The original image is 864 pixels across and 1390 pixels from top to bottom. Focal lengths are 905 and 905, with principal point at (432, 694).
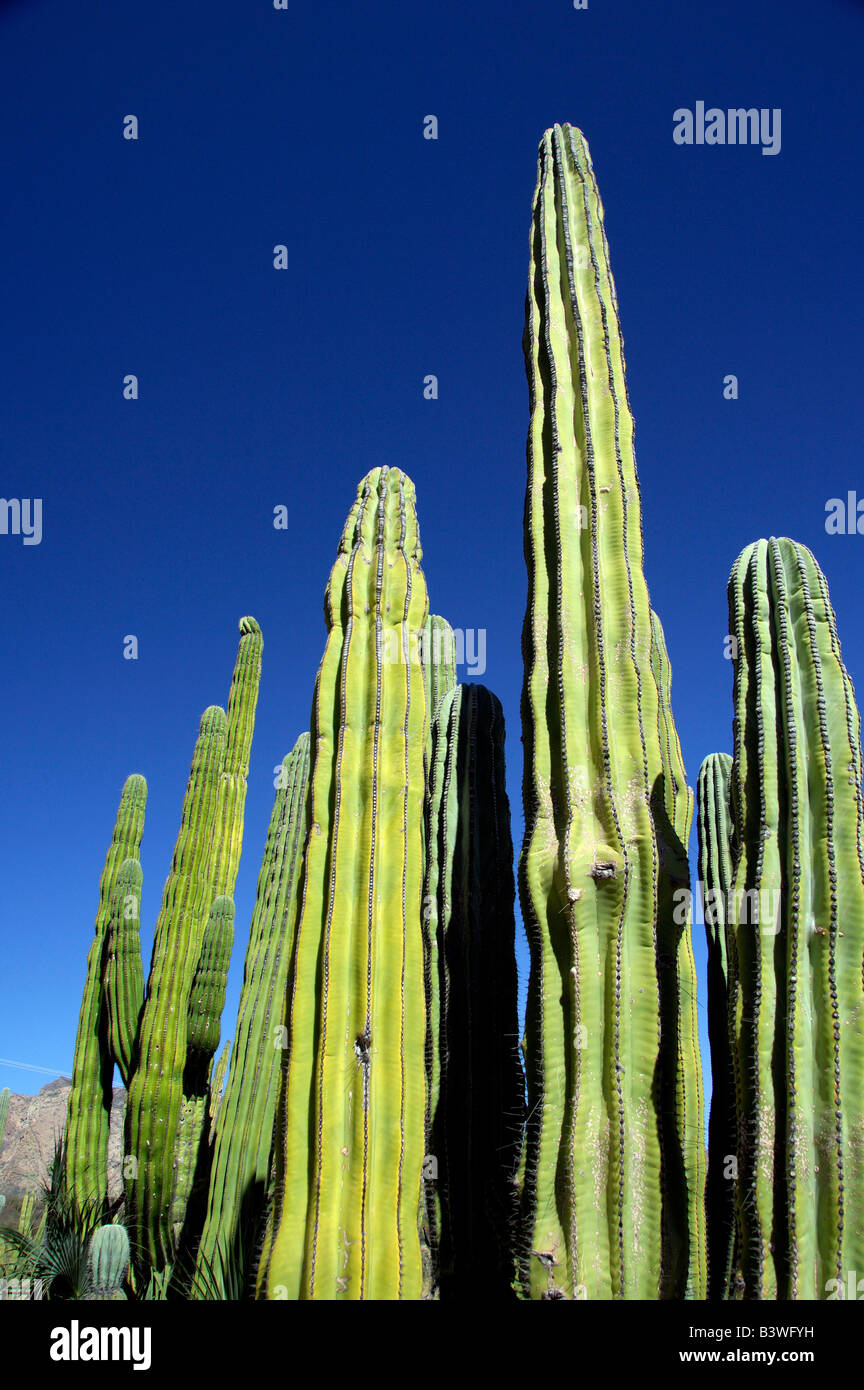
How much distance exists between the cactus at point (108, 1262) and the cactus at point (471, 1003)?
143 inches

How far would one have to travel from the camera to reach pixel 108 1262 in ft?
20.1

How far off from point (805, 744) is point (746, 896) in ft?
1.74

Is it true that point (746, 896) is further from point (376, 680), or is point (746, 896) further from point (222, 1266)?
point (222, 1266)

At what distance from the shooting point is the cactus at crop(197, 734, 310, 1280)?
5.96 metres

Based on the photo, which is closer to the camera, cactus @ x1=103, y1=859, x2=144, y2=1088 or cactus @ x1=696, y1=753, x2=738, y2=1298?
cactus @ x1=696, y1=753, x2=738, y2=1298

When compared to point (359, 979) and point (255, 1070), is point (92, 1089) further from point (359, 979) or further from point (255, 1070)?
point (359, 979)

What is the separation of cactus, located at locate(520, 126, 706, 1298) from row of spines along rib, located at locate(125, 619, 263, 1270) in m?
5.35

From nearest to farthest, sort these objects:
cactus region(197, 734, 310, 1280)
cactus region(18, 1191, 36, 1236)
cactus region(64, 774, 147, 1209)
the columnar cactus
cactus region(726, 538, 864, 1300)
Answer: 1. cactus region(726, 538, 864, 1300)
2. cactus region(197, 734, 310, 1280)
3. the columnar cactus
4. cactus region(64, 774, 147, 1209)
5. cactus region(18, 1191, 36, 1236)

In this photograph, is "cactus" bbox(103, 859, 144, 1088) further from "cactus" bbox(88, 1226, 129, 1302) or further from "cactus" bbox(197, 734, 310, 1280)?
"cactus" bbox(197, 734, 310, 1280)

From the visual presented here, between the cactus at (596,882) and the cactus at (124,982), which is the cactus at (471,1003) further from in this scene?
the cactus at (124,982)

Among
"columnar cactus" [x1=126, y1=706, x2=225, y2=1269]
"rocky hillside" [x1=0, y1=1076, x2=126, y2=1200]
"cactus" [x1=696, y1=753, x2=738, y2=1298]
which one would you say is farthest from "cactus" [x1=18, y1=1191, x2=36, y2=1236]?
"cactus" [x1=696, y1=753, x2=738, y2=1298]

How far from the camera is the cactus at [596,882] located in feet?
8.30
